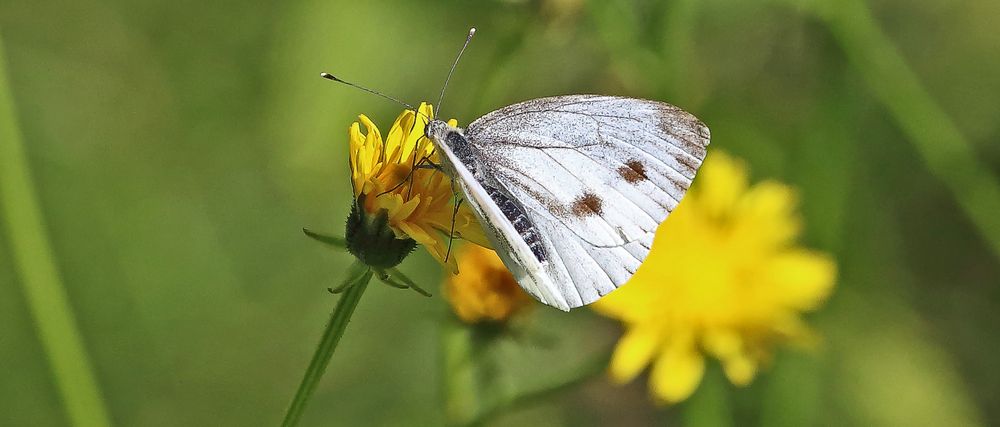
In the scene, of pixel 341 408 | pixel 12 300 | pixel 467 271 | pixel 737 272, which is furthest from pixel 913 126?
pixel 12 300

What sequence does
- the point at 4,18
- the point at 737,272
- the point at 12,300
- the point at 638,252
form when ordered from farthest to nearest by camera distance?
the point at 4,18
the point at 12,300
the point at 737,272
the point at 638,252

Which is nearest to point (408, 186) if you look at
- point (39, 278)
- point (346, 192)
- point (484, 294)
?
point (484, 294)

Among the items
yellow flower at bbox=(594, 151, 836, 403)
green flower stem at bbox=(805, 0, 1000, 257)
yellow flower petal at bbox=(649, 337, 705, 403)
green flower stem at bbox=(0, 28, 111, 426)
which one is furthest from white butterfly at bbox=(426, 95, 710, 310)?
green flower stem at bbox=(805, 0, 1000, 257)

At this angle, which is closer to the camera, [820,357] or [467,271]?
[467,271]

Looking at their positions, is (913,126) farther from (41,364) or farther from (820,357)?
(41,364)

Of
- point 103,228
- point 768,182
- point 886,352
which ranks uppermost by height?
point 768,182

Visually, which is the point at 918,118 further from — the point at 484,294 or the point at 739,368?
the point at 484,294

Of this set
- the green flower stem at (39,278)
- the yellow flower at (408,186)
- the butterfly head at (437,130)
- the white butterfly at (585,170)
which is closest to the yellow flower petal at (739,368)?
the white butterfly at (585,170)
